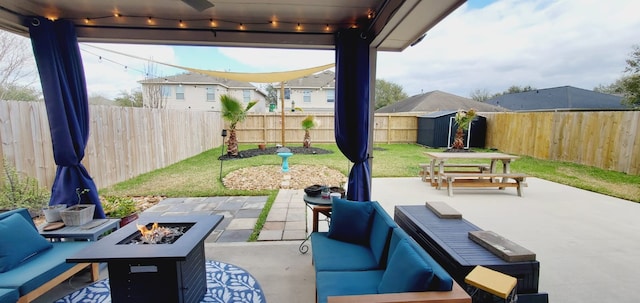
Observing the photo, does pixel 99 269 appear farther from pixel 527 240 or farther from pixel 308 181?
pixel 527 240

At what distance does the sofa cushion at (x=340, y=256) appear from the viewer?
74.2 inches

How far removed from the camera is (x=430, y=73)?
25.3 metres

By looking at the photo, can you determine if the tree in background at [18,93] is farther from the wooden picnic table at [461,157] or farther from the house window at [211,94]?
the wooden picnic table at [461,157]

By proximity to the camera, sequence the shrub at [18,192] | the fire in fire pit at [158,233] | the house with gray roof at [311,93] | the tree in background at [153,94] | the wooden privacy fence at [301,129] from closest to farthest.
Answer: the fire in fire pit at [158,233], the shrub at [18,192], the wooden privacy fence at [301,129], the tree in background at [153,94], the house with gray roof at [311,93]

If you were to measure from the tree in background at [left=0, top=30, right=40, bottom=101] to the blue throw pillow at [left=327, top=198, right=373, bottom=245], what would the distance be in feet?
30.4

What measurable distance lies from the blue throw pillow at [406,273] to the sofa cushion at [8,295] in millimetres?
2187

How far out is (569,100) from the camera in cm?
1381

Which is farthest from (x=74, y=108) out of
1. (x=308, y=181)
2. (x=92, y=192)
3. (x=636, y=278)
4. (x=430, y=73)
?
(x=430, y=73)

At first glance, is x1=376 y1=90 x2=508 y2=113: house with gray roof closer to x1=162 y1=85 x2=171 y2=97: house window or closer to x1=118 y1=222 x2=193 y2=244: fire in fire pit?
x1=162 y1=85 x2=171 y2=97: house window

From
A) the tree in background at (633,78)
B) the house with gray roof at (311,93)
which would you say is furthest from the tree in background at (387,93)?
the tree in background at (633,78)

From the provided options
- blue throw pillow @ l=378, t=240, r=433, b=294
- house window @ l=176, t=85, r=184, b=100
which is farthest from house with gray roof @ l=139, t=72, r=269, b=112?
blue throw pillow @ l=378, t=240, r=433, b=294

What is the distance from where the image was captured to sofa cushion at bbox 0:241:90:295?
65.8 inches

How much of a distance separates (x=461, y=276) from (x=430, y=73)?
26.8m

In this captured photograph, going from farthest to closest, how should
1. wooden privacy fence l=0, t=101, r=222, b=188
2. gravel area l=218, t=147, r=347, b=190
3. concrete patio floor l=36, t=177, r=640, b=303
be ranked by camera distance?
gravel area l=218, t=147, r=347, b=190
wooden privacy fence l=0, t=101, r=222, b=188
concrete patio floor l=36, t=177, r=640, b=303
